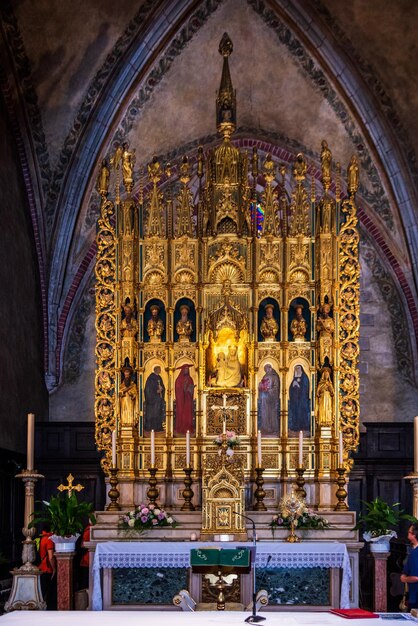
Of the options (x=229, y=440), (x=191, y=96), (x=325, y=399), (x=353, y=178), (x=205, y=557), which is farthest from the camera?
(x=191, y=96)

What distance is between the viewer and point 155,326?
15438 mm

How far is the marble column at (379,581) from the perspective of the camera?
13.9 metres

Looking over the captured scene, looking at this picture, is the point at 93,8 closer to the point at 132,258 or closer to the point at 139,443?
the point at 132,258

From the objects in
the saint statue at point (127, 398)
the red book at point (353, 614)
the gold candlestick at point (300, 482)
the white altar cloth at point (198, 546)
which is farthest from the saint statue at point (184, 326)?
the red book at point (353, 614)

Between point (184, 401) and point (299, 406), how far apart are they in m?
1.60

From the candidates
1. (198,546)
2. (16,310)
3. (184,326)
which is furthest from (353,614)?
(16,310)

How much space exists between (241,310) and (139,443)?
91.6 inches

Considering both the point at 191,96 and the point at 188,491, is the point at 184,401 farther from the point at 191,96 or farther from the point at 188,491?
the point at 191,96

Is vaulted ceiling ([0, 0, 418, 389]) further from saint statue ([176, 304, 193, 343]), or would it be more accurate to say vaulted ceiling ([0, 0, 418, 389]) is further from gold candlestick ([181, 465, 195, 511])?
gold candlestick ([181, 465, 195, 511])

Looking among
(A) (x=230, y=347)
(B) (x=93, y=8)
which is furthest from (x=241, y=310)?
(B) (x=93, y=8)

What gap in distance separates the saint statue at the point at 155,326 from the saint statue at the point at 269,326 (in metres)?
1.44

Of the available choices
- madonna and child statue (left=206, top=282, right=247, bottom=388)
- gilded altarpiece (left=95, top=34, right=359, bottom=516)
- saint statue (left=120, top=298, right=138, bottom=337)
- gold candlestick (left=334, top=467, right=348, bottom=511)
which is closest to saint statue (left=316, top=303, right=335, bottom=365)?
gilded altarpiece (left=95, top=34, right=359, bottom=516)

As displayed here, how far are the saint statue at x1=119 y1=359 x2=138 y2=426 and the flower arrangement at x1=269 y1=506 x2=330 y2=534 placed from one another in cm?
247

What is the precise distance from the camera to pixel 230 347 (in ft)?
49.6
